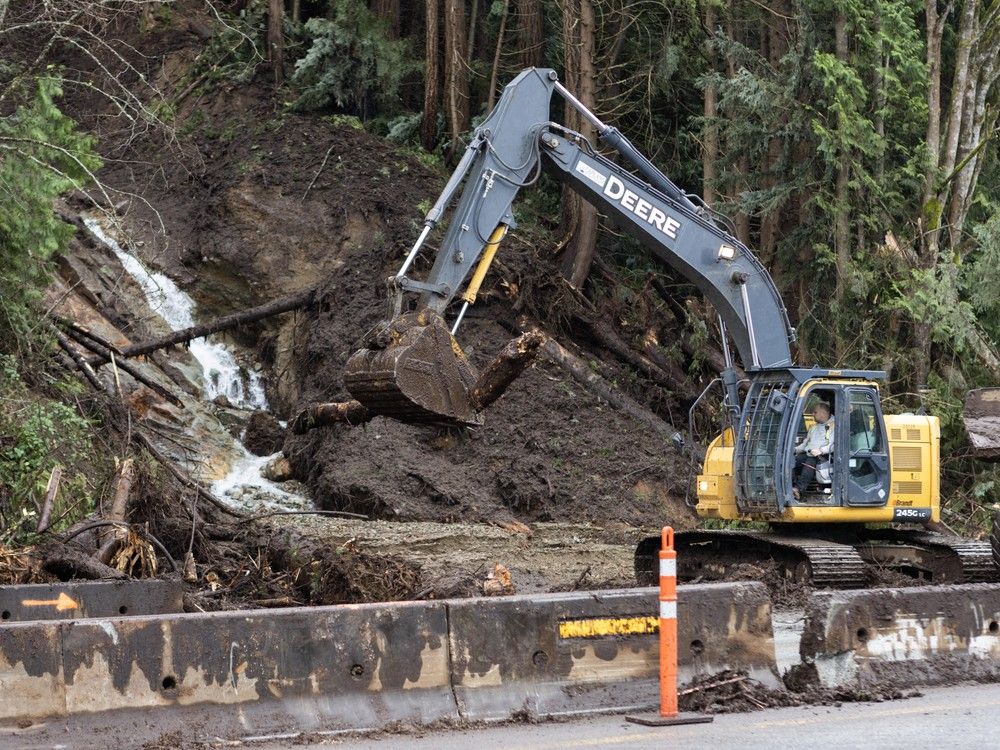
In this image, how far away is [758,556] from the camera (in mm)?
14305

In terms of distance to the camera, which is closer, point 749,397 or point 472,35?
point 749,397

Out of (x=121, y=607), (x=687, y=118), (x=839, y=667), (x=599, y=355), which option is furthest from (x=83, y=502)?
(x=687, y=118)

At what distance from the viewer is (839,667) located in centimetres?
849

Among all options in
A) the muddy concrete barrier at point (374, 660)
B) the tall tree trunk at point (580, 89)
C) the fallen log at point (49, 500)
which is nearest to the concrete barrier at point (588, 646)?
the muddy concrete barrier at point (374, 660)

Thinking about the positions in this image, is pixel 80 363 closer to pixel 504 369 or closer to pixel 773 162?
pixel 504 369

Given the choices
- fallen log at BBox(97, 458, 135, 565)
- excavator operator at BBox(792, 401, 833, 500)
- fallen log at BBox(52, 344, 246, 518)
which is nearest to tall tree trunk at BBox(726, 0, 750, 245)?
excavator operator at BBox(792, 401, 833, 500)

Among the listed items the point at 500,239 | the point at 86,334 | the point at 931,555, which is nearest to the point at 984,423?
the point at 931,555

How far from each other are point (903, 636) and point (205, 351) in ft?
56.3

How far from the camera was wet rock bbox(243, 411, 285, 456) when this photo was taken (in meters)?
21.8

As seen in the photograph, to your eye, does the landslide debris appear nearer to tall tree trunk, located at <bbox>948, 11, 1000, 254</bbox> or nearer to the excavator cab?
the excavator cab

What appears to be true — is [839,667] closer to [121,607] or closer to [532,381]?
[121,607]

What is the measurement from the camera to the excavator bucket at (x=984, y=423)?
1314 cm

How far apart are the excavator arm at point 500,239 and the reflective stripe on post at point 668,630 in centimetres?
405

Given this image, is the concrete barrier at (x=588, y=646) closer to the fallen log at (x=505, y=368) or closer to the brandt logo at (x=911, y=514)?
the fallen log at (x=505, y=368)
